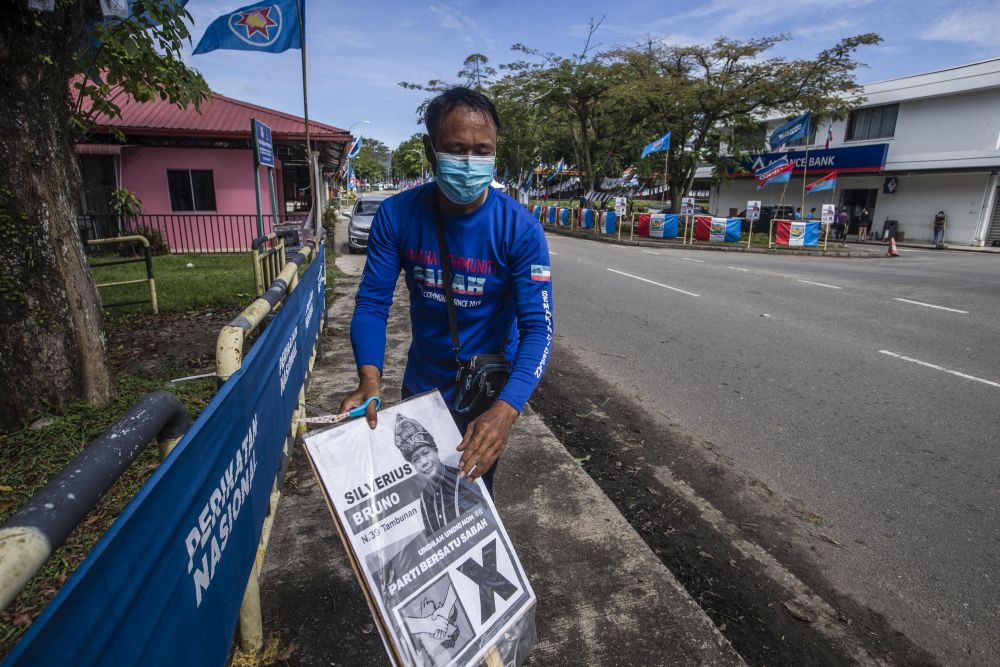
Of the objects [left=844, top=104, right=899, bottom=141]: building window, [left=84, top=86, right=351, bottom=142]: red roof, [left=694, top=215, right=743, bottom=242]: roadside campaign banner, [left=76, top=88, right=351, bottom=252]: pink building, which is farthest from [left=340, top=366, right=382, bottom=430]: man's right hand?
[left=844, top=104, right=899, bottom=141]: building window

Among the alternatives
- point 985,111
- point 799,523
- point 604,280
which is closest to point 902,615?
point 799,523

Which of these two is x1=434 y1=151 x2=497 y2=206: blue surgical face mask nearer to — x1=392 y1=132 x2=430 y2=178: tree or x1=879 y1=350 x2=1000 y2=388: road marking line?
x1=879 y1=350 x2=1000 y2=388: road marking line

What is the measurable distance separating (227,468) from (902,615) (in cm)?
293

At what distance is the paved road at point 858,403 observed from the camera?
288 centimetres

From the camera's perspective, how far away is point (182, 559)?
1.29 meters

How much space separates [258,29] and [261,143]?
5.06 ft

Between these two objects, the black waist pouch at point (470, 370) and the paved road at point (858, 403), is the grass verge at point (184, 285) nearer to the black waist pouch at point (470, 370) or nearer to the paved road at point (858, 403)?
the paved road at point (858, 403)

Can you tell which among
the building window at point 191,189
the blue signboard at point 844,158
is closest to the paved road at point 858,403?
the building window at point 191,189

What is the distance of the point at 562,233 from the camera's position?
29125 millimetres

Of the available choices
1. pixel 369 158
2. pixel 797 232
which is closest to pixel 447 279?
pixel 797 232

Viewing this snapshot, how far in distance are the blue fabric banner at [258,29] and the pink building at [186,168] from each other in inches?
261

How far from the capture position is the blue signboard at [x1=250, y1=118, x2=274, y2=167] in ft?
23.9

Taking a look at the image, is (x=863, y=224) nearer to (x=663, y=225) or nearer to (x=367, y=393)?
(x=663, y=225)

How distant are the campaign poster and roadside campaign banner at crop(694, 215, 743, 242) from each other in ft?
76.2
